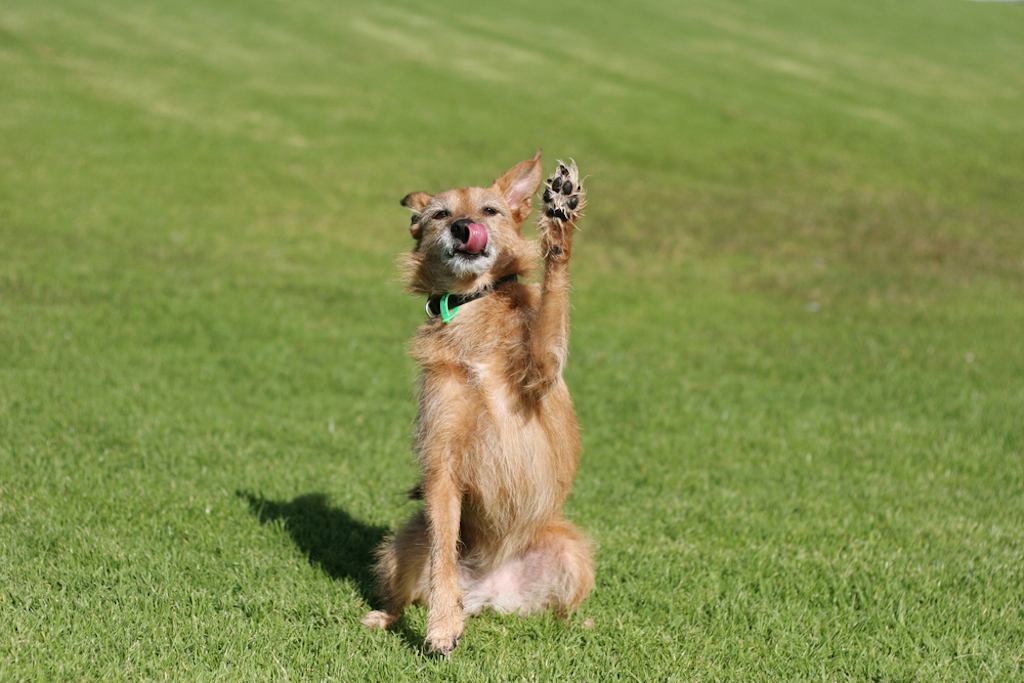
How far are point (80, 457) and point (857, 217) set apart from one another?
44.8 ft

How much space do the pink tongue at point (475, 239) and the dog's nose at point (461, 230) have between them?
0.05 feet

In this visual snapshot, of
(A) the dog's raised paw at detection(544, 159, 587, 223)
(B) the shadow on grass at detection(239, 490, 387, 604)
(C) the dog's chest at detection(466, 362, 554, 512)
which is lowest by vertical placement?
(B) the shadow on grass at detection(239, 490, 387, 604)

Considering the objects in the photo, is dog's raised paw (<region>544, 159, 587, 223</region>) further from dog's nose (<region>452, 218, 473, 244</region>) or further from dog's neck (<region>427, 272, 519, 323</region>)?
dog's neck (<region>427, 272, 519, 323</region>)

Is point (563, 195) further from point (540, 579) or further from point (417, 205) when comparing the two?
point (540, 579)

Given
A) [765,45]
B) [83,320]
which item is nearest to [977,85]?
[765,45]

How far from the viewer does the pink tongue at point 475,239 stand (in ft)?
13.3

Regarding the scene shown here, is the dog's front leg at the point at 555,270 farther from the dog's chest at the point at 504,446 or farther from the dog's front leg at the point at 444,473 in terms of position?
the dog's front leg at the point at 444,473

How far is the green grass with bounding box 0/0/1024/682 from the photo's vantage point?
4184mm

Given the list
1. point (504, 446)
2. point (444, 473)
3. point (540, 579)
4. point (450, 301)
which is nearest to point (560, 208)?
point (450, 301)

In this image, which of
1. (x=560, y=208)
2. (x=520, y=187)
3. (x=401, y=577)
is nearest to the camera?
(x=560, y=208)

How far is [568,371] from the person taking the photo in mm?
8719

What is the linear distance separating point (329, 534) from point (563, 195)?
2.66 meters

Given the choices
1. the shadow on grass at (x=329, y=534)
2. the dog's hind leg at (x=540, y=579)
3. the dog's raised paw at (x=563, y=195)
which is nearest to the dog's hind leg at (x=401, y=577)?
the shadow on grass at (x=329, y=534)

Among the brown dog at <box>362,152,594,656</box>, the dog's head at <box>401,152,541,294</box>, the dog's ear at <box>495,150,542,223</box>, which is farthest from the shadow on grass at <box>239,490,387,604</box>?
the dog's ear at <box>495,150,542,223</box>
